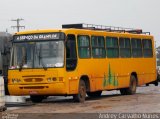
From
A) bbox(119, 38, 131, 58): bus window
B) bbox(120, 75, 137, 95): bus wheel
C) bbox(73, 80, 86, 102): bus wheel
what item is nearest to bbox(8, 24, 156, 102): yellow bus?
bbox(73, 80, 86, 102): bus wheel

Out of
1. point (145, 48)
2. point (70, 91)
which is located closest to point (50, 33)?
point (70, 91)

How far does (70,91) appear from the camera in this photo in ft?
69.8

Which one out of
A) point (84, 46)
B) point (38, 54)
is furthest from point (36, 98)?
point (84, 46)

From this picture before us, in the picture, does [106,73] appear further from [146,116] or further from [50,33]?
[146,116]

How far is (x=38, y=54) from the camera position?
21328 millimetres

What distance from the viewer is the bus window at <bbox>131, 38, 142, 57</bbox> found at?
2792cm

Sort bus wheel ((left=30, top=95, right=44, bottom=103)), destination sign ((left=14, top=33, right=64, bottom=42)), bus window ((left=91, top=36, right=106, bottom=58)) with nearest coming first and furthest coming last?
destination sign ((left=14, top=33, right=64, bottom=42))
bus wheel ((left=30, top=95, right=44, bottom=103))
bus window ((left=91, top=36, right=106, bottom=58))

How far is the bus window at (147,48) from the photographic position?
1154 inches

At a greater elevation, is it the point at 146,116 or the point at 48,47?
the point at 48,47

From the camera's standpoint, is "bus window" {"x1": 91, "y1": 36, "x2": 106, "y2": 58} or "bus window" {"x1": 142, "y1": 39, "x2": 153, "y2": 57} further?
"bus window" {"x1": 142, "y1": 39, "x2": 153, "y2": 57}

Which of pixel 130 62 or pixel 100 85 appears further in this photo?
pixel 130 62

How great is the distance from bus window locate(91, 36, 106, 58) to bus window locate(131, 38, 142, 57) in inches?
142

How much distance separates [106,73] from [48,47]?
14.1 ft

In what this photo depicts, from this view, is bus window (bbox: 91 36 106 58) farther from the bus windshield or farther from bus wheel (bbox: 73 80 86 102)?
the bus windshield
